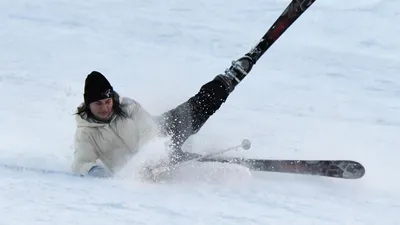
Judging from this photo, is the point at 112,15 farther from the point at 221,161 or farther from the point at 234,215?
the point at 234,215

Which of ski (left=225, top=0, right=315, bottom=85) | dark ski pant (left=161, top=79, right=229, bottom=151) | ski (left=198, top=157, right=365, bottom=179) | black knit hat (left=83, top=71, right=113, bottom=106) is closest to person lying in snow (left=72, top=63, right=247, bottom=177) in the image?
black knit hat (left=83, top=71, right=113, bottom=106)

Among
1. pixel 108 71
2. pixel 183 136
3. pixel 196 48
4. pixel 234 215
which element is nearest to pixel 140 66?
pixel 108 71

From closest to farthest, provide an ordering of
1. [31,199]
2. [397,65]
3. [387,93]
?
[31,199]
[387,93]
[397,65]

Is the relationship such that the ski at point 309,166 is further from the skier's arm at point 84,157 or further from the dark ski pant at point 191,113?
the skier's arm at point 84,157

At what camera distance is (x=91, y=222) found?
4.60 m

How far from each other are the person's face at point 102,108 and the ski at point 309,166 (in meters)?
0.69

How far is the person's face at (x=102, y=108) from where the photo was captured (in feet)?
19.3

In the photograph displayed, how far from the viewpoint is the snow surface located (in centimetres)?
523

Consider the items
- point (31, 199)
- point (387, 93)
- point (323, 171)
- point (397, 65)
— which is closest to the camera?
point (31, 199)

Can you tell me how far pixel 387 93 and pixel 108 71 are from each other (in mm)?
3224

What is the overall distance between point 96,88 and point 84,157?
0.48 metres

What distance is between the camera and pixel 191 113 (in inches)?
259

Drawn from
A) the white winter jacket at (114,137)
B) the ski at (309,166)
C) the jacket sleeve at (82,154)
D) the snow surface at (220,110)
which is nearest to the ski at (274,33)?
the snow surface at (220,110)

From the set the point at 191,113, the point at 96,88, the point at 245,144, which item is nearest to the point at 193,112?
the point at 191,113
